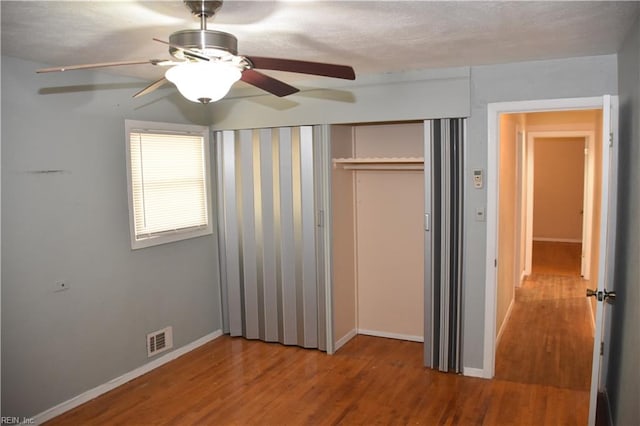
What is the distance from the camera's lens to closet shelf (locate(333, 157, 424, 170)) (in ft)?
14.7

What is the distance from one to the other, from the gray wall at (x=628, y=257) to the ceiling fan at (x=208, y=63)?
5.43 ft

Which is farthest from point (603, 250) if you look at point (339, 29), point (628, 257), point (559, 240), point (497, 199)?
point (559, 240)

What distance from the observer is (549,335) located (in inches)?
198

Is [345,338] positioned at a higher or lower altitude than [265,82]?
lower

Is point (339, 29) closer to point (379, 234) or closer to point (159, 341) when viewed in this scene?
point (379, 234)

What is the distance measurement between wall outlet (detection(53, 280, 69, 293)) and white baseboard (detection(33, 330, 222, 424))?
31.8 inches

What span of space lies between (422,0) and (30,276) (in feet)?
9.72

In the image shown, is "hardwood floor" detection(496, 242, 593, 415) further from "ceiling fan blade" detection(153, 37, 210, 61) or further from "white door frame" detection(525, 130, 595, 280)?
"ceiling fan blade" detection(153, 37, 210, 61)

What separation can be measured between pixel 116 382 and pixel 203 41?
10.1 ft

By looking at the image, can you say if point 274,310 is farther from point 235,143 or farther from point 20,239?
point 20,239

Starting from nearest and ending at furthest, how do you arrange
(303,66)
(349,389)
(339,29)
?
(303,66)
(339,29)
(349,389)

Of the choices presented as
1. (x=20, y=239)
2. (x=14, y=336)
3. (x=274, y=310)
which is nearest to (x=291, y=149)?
(x=274, y=310)

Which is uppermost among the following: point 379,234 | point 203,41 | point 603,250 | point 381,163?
point 203,41

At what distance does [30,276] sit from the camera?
3387mm
